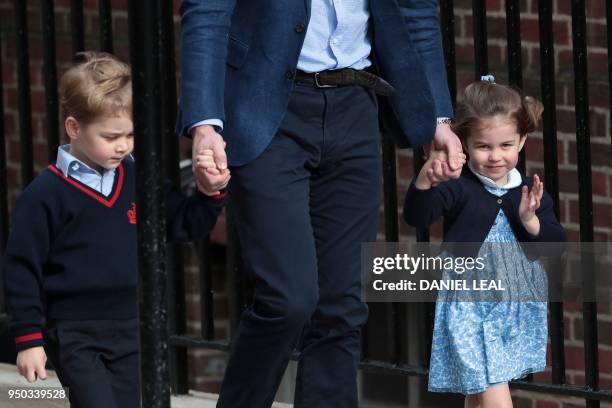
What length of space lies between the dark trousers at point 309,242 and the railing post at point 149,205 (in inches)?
41.3

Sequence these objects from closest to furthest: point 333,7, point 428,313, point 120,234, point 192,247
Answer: point 333,7, point 120,234, point 428,313, point 192,247

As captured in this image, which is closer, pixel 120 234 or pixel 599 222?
pixel 120 234

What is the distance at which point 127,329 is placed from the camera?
144 inches

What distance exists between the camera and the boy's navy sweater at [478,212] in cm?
394

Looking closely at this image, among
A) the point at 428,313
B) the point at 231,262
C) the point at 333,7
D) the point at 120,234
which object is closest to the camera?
the point at 333,7

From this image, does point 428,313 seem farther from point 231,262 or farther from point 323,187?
point 323,187

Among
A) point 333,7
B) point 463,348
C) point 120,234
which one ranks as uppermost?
point 333,7

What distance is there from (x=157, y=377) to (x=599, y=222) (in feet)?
10.9

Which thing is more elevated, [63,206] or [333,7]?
[333,7]

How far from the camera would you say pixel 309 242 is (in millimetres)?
3426

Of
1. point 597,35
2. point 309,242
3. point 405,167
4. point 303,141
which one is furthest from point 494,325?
point 405,167

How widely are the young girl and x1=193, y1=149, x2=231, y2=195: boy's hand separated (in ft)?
2.69

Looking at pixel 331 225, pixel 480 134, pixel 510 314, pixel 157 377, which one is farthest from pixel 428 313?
pixel 157 377

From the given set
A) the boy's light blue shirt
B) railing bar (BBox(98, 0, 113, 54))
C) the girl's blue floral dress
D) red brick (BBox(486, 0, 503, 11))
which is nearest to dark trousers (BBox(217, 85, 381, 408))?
the boy's light blue shirt
